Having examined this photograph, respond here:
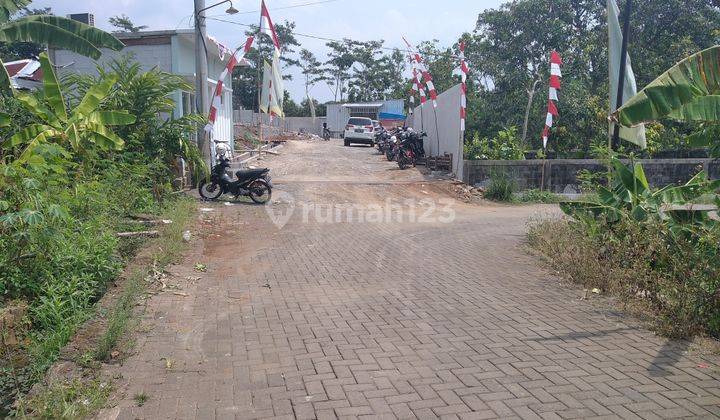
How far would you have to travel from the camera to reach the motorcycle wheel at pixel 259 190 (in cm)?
1345

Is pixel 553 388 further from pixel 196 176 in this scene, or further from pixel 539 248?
pixel 196 176

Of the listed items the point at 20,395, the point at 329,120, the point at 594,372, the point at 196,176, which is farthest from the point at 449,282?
the point at 329,120

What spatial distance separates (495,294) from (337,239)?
12.9 ft

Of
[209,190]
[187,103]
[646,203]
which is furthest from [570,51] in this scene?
[646,203]

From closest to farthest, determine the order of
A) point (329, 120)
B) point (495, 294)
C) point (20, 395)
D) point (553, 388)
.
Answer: point (20, 395) → point (553, 388) → point (495, 294) → point (329, 120)

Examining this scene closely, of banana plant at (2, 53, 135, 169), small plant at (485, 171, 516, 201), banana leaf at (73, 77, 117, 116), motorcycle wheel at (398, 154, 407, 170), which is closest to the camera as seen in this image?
banana plant at (2, 53, 135, 169)

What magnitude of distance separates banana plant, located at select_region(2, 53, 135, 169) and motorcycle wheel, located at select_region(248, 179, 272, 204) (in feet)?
15.5

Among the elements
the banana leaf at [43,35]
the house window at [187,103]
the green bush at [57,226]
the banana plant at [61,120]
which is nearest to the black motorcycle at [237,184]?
the green bush at [57,226]

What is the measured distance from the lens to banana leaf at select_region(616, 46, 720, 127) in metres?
5.66

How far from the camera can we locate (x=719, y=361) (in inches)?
181

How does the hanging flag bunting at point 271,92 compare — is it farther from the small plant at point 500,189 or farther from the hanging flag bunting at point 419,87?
the small plant at point 500,189

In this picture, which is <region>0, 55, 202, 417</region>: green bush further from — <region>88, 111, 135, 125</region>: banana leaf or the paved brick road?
the paved brick road

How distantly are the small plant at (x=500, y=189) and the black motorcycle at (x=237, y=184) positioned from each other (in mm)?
6042

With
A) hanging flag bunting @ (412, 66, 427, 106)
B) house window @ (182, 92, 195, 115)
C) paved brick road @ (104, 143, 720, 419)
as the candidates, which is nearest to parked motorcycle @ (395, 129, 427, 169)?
hanging flag bunting @ (412, 66, 427, 106)
